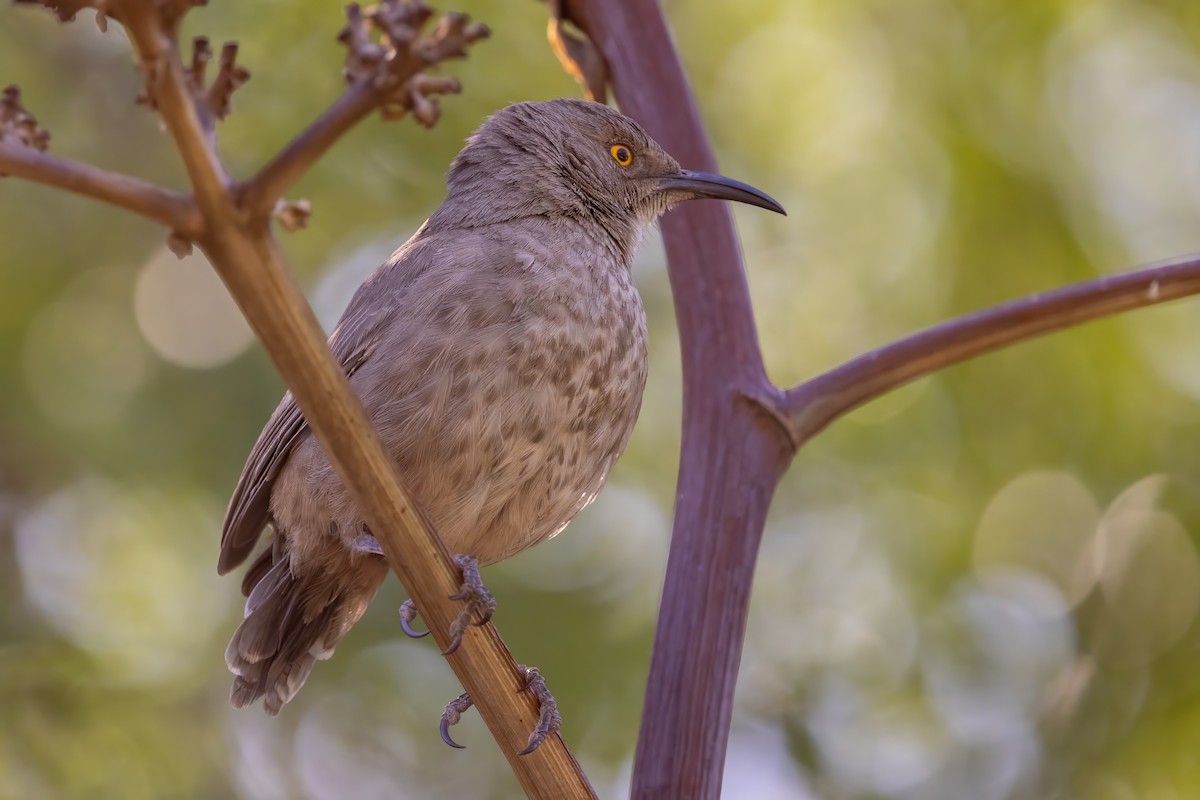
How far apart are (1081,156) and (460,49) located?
488 cm

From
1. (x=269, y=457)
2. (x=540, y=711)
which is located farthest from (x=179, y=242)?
(x=269, y=457)

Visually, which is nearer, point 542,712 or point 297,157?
point 297,157

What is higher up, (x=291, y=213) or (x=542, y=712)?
(x=291, y=213)

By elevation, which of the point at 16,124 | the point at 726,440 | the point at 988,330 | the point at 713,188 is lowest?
the point at 16,124

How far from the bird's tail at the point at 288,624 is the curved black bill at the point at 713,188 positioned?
5.19 ft

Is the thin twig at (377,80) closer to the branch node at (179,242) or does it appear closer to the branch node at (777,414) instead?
the branch node at (179,242)

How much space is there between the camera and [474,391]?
12.1 ft

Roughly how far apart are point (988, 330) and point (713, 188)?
1.43 m

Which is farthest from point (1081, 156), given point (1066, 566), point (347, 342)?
point (347, 342)

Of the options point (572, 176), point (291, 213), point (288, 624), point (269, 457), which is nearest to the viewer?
point (291, 213)

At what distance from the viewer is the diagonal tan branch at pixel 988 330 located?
3.14 m

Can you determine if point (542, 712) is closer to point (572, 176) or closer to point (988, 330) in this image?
point (988, 330)

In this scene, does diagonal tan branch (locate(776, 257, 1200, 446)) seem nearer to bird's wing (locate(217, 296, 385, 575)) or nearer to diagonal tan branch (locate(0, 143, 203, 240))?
bird's wing (locate(217, 296, 385, 575))

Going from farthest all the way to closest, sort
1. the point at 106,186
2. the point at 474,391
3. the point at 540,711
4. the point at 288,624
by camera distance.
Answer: the point at 288,624
the point at 474,391
the point at 540,711
the point at 106,186
